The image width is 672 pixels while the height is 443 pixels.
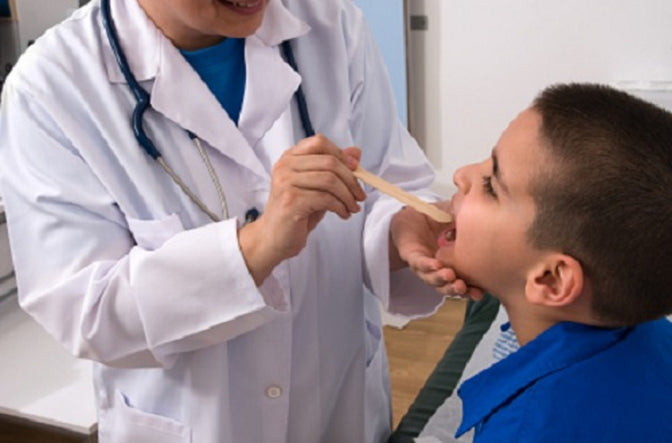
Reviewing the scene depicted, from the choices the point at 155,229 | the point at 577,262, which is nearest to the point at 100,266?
the point at 155,229

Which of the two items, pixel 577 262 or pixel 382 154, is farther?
pixel 382 154

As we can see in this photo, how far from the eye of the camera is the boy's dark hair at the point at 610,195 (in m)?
0.77

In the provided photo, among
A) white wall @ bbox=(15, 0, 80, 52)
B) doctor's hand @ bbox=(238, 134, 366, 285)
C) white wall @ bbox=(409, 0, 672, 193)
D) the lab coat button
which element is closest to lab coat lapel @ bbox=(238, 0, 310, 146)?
doctor's hand @ bbox=(238, 134, 366, 285)

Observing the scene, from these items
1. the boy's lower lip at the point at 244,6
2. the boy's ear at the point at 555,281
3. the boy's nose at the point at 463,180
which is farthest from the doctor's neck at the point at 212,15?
the boy's ear at the point at 555,281

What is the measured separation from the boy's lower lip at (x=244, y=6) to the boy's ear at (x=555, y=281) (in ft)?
1.56

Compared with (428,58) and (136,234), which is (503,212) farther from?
(428,58)

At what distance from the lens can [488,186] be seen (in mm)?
921

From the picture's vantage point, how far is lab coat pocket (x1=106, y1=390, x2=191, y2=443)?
99 cm

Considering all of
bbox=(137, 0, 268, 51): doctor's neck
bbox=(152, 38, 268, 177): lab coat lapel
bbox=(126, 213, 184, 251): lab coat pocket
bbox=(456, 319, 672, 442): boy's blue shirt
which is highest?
bbox=(137, 0, 268, 51): doctor's neck

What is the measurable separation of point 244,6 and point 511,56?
83.9 inches

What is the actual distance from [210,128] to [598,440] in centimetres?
61

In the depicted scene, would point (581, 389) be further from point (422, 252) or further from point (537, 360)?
point (422, 252)

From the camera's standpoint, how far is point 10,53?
2.33 meters

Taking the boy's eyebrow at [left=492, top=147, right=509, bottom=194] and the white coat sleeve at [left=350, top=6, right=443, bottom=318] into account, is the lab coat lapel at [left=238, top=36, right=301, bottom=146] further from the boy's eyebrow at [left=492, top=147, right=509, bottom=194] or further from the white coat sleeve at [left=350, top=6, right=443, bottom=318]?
the boy's eyebrow at [left=492, top=147, right=509, bottom=194]
